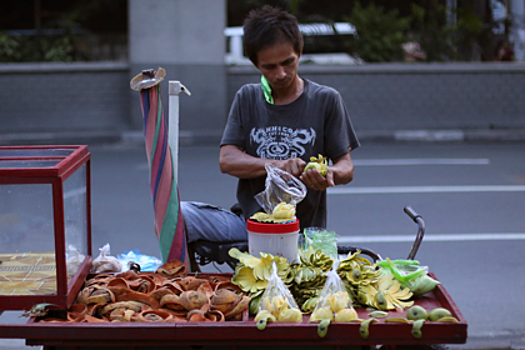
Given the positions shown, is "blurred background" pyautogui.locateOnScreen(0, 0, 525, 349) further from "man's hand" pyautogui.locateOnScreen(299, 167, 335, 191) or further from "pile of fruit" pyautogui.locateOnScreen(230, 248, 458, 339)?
"pile of fruit" pyautogui.locateOnScreen(230, 248, 458, 339)

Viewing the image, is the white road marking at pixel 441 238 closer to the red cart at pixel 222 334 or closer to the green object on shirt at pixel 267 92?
the green object on shirt at pixel 267 92

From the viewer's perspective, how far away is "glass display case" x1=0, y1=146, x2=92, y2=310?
2092mm

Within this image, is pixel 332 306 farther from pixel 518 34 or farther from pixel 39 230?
pixel 518 34

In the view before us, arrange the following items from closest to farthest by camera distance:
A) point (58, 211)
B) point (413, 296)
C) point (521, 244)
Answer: point (58, 211)
point (413, 296)
point (521, 244)

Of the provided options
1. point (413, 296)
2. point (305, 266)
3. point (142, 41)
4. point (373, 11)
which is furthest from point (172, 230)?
point (373, 11)

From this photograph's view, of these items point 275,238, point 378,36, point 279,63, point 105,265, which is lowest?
point 105,265

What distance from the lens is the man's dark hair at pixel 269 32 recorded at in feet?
9.08

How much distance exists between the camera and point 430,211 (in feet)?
23.0

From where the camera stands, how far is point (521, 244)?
19.4 ft

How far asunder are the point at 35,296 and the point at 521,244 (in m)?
5.08

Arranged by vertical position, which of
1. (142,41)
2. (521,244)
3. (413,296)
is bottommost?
(521,244)

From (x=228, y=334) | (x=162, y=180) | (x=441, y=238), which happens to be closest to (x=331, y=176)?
(x=162, y=180)

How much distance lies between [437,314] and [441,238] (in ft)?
13.8

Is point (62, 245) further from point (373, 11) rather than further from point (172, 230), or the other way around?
point (373, 11)
